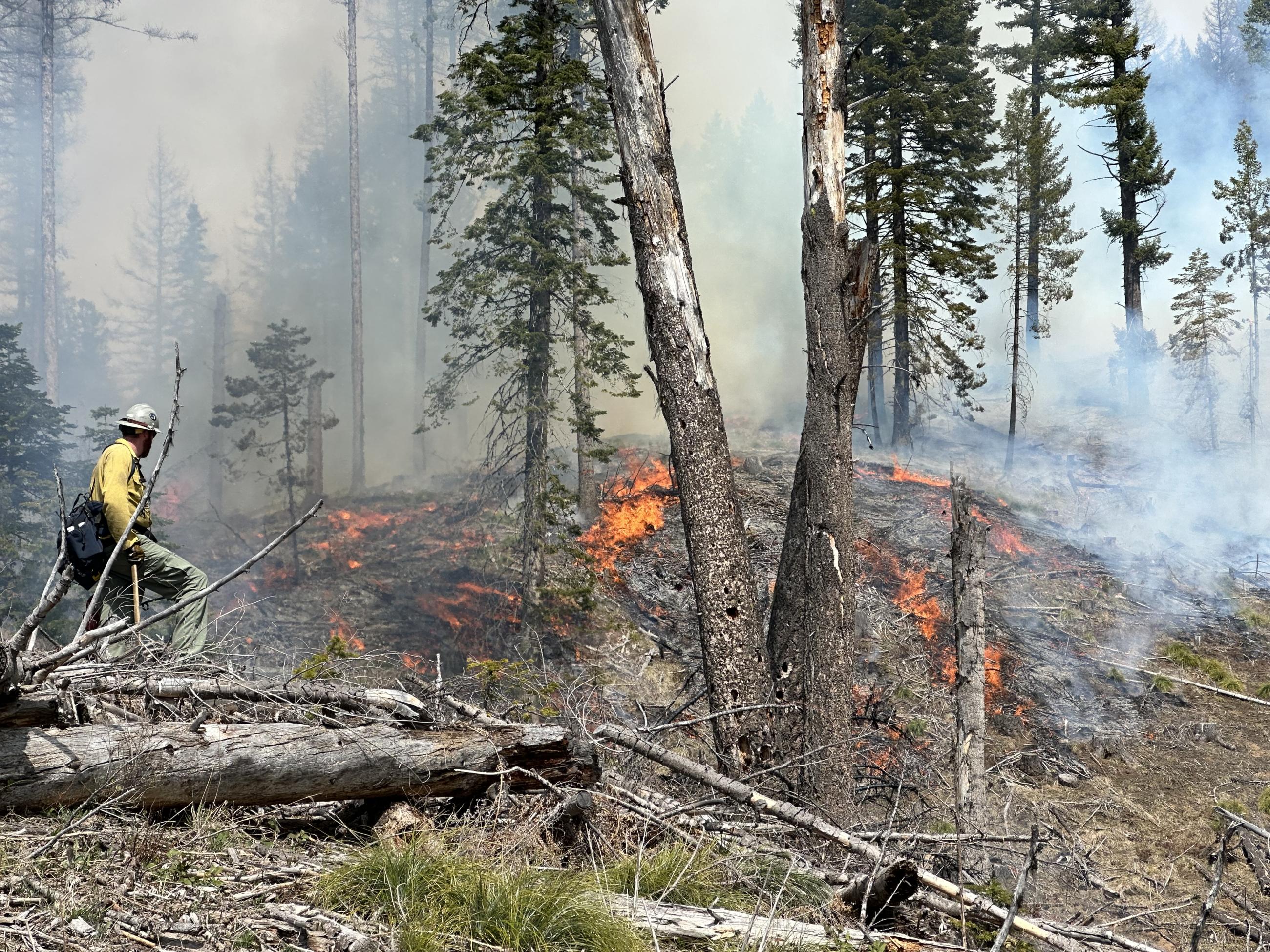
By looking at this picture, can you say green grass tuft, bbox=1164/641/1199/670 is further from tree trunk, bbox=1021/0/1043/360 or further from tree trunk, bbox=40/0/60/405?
tree trunk, bbox=40/0/60/405

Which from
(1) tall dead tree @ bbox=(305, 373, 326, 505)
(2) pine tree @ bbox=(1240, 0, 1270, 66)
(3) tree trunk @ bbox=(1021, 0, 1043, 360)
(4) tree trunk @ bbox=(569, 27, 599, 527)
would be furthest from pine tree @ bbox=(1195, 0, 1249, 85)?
(1) tall dead tree @ bbox=(305, 373, 326, 505)

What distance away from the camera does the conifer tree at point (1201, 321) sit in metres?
27.4

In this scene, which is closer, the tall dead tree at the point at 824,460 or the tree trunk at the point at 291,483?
the tall dead tree at the point at 824,460

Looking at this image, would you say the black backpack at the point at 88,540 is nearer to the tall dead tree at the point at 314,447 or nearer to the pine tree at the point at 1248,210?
the tall dead tree at the point at 314,447

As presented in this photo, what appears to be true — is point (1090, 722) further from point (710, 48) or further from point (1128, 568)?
point (710, 48)

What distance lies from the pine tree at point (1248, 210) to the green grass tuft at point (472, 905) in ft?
103

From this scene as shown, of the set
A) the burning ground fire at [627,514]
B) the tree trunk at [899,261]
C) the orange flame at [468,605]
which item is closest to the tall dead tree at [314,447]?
the orange flame at [468,605]

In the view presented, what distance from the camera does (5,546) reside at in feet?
43.7

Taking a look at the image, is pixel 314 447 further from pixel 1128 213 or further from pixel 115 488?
pixel 1128 213

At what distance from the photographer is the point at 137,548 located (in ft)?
18.2

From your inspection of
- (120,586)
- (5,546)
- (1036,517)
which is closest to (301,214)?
(5,546)

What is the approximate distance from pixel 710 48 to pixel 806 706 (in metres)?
46.1

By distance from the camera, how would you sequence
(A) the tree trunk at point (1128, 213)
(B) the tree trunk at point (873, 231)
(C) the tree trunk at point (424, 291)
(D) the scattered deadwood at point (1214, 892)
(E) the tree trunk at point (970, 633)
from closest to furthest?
(D) the scattered deadwood at point (1214, 892)
(E) the tree trunk at point (970, 633)
(B) the tree trunk at point (873, 231)
(A) the tree trunk at point (1128, 213)
(C) the tree trunk at point (424, 291)

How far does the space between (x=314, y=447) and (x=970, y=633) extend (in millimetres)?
20349
